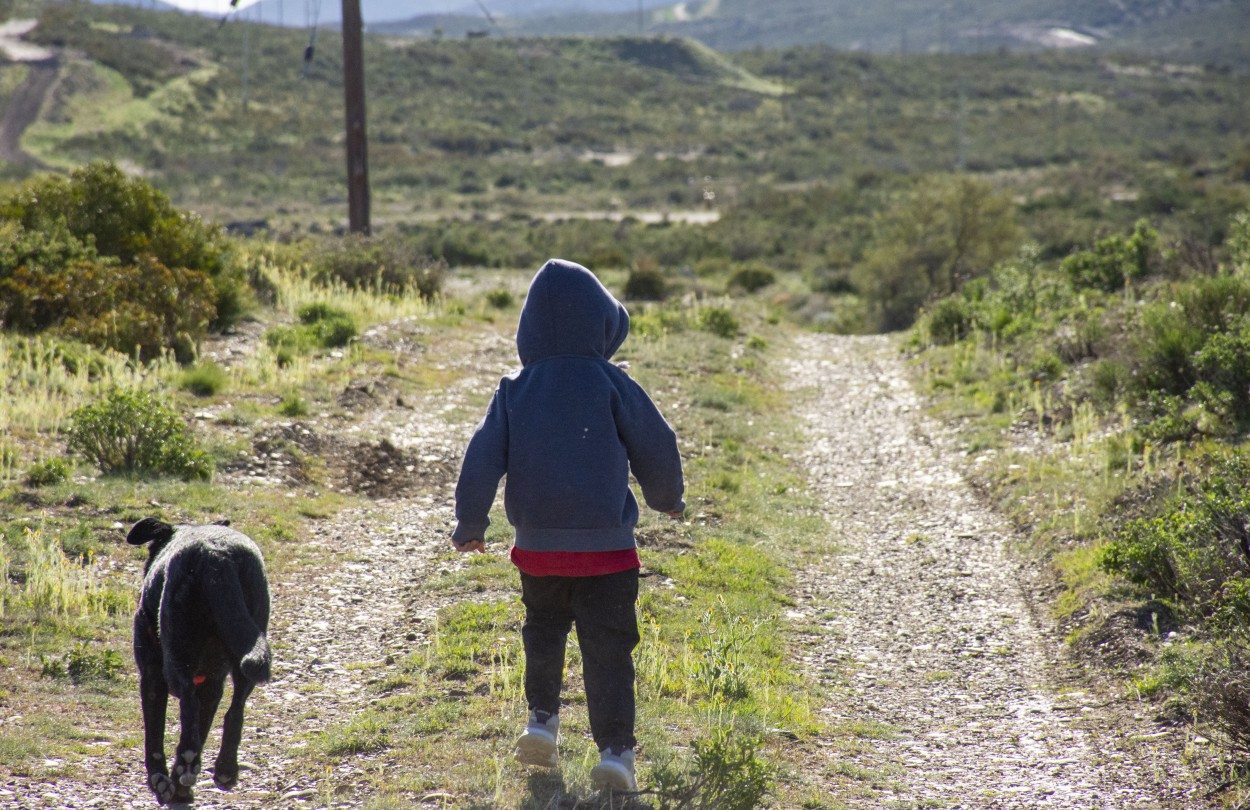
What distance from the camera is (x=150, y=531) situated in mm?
3910

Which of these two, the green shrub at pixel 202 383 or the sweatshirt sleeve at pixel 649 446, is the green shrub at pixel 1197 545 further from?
the green shrub at pixel 202 383

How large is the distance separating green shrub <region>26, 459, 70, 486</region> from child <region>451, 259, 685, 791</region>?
184 inches

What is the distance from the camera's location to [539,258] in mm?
29188

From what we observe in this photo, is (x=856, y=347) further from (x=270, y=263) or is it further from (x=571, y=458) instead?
(x=571, y=458)

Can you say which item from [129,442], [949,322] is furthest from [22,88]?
[129,442]

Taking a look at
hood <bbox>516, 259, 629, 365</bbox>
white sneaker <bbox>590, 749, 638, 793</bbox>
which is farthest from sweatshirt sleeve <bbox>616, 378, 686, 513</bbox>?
white sneaker <bbox>590, 749, 638, 793</bbox>

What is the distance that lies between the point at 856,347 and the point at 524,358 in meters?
13.6

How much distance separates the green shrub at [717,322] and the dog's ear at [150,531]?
12.9m

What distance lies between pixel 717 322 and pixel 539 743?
43.1 ft

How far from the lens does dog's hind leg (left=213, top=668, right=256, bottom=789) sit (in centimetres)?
362

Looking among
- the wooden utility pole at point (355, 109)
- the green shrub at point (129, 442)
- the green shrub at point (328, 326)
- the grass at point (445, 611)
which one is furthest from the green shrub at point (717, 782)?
the wooden utility pole at point (355, 109)

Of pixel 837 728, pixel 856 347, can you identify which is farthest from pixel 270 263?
pixel 837 728

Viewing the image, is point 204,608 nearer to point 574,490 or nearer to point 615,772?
point 574,490

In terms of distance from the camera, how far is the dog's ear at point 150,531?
3858 millimetres
